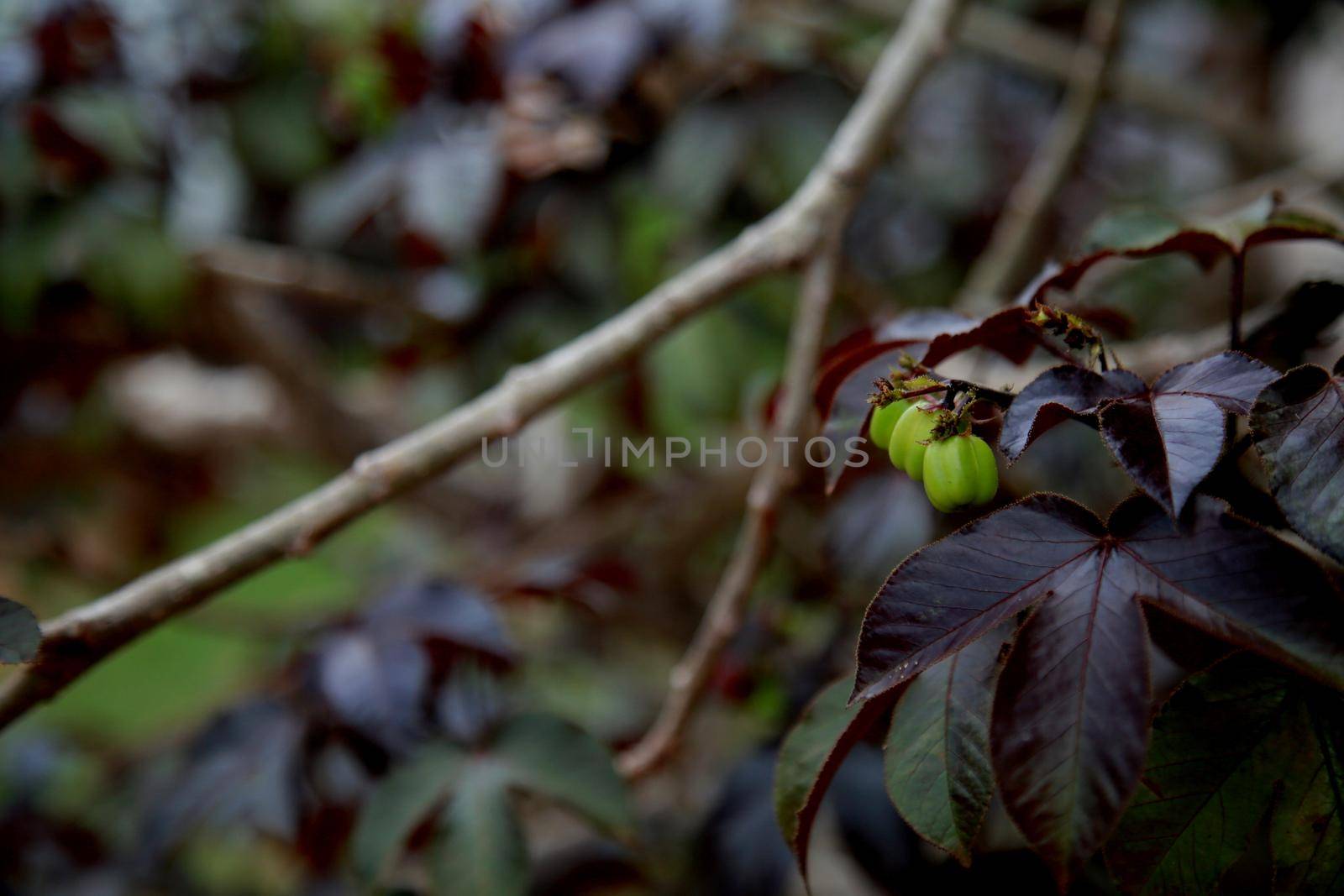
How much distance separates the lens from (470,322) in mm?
1333

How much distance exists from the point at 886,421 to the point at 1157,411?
0.47 feet

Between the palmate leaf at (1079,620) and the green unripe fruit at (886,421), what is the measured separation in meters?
0.10

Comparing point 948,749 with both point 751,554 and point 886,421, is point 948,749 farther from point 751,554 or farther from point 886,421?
point 751,554

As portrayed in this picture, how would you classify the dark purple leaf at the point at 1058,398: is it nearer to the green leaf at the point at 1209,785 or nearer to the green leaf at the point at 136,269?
the green leaf at the point at 1209,785

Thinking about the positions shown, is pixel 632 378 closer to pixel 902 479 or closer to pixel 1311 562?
pixel 902 479

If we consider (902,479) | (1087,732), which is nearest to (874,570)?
(902,479)

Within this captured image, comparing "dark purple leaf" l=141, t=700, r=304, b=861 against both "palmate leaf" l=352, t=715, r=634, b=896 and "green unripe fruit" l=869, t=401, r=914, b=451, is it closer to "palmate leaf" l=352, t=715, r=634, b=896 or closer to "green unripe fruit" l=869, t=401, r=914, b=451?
"palmate leaf" l=352, t=715, r=634, b=896

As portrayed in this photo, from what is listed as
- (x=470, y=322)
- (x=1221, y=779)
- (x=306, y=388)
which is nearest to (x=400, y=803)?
(x=1221, y=779)

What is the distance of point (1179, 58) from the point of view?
2.02 meters

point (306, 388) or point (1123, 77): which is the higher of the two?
point (1123, 77)

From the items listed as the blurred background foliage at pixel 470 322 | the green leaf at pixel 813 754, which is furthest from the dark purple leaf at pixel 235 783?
the green leaf at pixel 813 754

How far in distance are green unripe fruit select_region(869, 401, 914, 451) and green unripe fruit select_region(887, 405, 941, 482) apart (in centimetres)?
2

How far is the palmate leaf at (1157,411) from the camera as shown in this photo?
0.36 meters

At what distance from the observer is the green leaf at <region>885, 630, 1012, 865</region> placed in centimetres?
40
